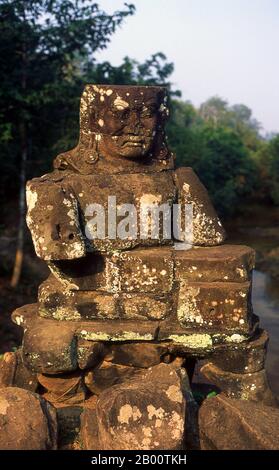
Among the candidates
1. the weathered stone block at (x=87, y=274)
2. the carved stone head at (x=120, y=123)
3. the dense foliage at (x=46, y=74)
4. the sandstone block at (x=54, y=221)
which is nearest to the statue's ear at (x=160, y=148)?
the carved stone head at (x=120, y=123)

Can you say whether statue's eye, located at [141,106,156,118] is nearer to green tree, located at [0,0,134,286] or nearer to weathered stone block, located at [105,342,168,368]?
weathered stone block, located at [105,342,168,368]

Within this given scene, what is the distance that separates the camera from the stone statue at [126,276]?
3500 mm

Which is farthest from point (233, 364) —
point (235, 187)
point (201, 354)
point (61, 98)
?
point (235, 187)

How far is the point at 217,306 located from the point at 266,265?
1178 cm

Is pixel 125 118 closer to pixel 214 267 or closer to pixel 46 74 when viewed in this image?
pixel 214 267

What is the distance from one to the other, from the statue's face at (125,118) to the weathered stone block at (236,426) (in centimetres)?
177

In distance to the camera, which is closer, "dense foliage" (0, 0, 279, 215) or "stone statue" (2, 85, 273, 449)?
"stone statue" (2, 85, 273, 449)

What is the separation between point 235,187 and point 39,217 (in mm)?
19542

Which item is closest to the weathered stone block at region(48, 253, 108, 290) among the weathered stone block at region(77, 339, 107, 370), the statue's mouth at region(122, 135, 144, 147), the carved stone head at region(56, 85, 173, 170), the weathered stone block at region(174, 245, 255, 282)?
the weathered stone block at region(77, 339, 107, 370)

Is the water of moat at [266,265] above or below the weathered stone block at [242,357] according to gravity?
below

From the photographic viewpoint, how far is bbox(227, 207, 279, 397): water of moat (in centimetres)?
820

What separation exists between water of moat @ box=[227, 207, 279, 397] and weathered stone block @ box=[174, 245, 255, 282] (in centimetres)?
313

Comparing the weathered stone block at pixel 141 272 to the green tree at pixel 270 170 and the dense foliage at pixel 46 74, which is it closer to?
the dense foliage at pixel 46 74
